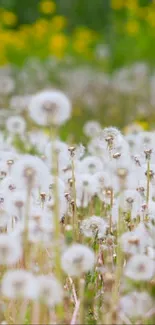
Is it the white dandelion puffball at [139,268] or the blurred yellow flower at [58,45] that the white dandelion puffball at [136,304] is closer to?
the white dandelion puffball at [139,268]

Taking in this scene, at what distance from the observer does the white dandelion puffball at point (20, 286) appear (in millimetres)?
1510

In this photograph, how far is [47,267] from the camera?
2.02 meters

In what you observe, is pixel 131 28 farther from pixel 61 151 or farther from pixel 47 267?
pixel 47 267

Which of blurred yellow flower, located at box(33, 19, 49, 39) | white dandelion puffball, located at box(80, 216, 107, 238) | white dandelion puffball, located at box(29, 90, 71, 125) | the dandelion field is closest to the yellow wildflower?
blurred yellow flower, located at box(33, 19, 49, 39)

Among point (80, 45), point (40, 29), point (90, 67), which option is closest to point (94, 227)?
point (90, 67)

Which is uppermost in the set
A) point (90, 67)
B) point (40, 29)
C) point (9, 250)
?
point (40, 29)

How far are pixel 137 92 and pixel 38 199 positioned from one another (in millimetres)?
4760

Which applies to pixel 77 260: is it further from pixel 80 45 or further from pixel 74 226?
pixel 80 45

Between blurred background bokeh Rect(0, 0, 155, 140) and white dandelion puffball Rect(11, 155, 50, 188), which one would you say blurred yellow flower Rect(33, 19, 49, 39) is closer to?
blurred background bokeh Rect(0, 0, 155, 140)

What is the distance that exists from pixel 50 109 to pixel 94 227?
24.6 inches

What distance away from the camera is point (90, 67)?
26.9ft

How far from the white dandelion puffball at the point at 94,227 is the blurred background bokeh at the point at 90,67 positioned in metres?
2.68

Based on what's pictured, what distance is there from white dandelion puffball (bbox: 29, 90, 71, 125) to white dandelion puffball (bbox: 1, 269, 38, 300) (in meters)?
0.35

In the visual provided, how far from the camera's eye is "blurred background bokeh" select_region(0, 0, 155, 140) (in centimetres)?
685
